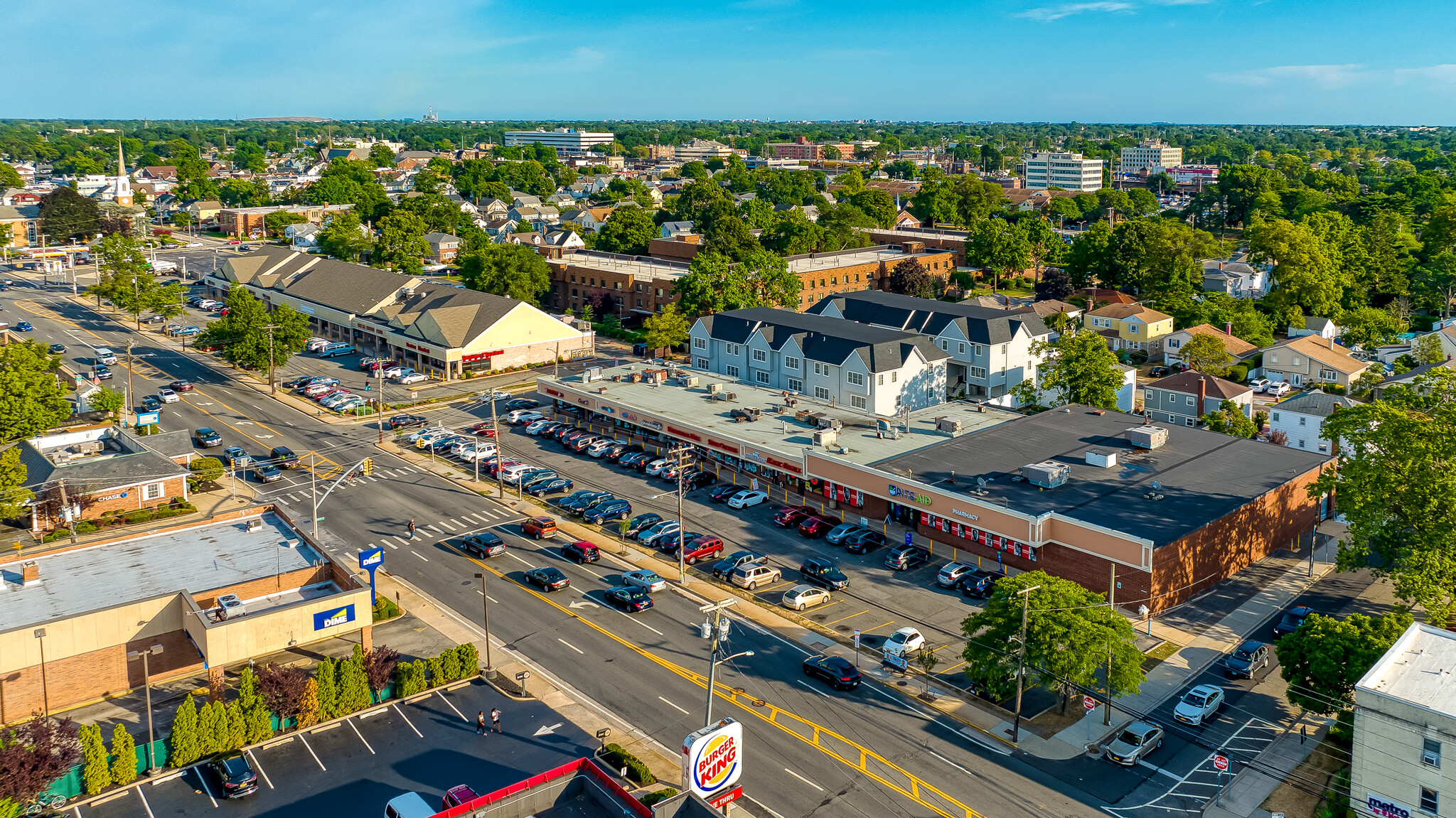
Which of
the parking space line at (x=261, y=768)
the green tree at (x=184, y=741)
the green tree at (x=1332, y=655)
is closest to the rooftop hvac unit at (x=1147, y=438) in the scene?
the green tree at (x=1332, y=655)

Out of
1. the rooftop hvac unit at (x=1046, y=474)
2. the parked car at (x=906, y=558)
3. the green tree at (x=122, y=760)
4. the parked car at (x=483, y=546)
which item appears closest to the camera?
the green tree at (x=122, y=760)

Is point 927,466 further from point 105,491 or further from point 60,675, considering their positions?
point 105,491

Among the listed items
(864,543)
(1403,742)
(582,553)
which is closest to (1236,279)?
(864,543)

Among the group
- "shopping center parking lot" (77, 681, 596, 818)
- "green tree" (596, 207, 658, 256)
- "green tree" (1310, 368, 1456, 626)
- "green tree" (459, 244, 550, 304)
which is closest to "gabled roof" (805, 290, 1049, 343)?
"green tree" (459, 244, 550, 304)

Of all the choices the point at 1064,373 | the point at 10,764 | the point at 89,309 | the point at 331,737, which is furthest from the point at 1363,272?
the point at 89,309

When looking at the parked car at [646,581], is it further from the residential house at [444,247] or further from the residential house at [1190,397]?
the residential house at [444,247]

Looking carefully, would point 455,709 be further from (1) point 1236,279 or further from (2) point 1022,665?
(1) point 1236,279
